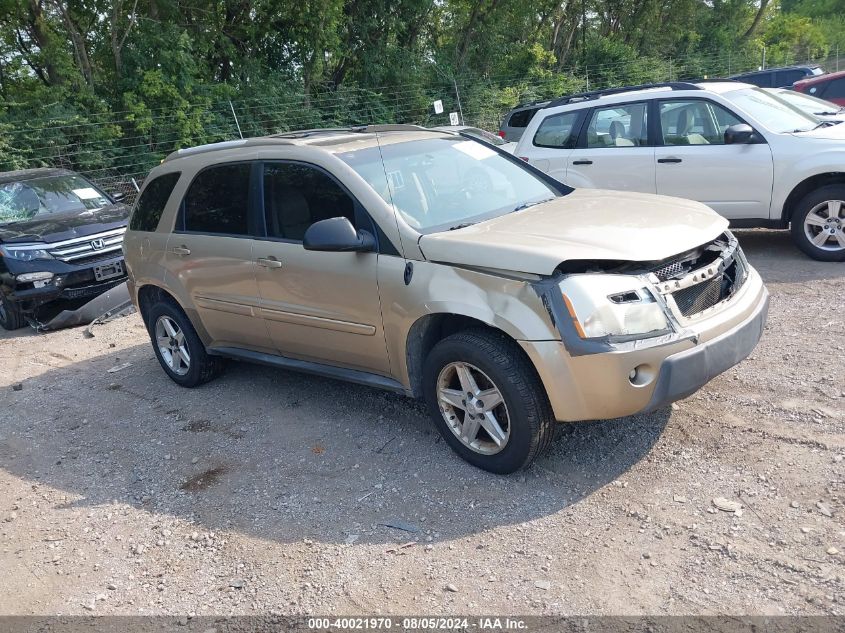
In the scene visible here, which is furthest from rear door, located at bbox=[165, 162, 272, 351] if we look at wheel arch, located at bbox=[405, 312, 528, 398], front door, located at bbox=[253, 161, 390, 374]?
wheel arch, located at bbox=[405, 312, 528, 398]

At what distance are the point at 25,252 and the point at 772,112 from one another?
27.0ft

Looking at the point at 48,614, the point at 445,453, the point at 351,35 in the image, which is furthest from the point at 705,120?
the point at 351,35

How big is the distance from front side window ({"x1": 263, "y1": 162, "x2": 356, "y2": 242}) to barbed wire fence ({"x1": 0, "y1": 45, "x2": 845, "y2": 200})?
239 inches

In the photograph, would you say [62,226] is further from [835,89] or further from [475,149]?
[835,89]

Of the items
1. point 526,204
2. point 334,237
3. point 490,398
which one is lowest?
point 490,398


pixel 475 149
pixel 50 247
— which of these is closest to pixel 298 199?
pixel 475 149

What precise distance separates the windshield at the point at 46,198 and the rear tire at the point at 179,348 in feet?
14.0

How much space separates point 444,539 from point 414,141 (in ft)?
8.55

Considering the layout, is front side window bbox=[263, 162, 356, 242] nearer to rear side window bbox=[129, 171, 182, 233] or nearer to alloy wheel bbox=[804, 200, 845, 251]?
rear side window bbox=[129, 171, 182, 233]

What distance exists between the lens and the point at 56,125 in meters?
14.1

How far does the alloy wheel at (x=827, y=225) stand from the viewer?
6.86m

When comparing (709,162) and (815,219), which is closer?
(815,219)

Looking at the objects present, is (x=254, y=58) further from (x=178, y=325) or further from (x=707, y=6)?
(x=707, y=6)

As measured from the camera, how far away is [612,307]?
345cm
